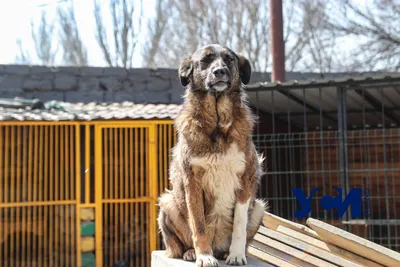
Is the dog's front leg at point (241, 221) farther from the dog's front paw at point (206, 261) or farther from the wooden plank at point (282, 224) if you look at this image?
the wooden plank at point (282, 224)

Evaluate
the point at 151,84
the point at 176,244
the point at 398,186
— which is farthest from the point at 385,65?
the point at 176,244

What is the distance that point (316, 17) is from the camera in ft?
73.5

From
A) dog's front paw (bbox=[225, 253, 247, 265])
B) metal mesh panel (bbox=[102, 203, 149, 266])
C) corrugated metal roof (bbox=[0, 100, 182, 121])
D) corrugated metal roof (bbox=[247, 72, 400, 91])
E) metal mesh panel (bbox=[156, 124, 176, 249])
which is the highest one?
corrugated metal roof (bbox=[247, 72, 400, 91])

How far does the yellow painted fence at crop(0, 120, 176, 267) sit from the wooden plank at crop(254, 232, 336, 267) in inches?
149

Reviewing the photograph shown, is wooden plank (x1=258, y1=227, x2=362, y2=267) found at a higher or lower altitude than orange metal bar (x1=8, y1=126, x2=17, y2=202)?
lower

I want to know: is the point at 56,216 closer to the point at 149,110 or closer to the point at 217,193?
the point at 149,110

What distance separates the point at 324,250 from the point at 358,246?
11.6 inches

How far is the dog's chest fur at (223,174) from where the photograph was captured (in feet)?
13.1

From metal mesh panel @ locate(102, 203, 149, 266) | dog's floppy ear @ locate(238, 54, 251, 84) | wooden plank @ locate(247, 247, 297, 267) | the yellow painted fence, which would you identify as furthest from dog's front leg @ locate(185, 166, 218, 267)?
metal mesh panel @ locate(102, 203, 149, 266)

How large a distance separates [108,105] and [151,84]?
127cm

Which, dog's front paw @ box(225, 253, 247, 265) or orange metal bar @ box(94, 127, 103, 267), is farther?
orange metal bar @ box(94, 127, 103, 267)

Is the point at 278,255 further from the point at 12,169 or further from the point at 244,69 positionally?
the point at 12,169

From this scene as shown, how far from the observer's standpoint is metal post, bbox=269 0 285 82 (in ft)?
35.2

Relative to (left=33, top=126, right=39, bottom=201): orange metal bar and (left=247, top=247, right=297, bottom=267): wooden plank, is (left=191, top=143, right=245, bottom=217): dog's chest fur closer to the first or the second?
(left=247, top=247, right=297, bottom=267): wooden plank
